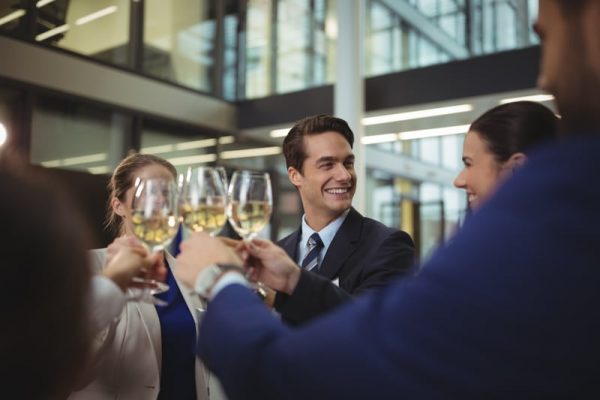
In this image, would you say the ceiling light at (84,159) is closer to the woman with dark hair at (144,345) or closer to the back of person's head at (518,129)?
the woman with dark hair at (144,345)

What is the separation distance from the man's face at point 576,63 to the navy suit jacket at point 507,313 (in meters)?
0.05

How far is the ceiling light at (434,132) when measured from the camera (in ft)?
28.3

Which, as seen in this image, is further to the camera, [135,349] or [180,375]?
[180,375]

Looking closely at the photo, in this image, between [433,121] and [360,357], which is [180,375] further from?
[433,121]

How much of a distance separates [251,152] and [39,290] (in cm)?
831

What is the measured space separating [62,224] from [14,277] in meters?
0.09

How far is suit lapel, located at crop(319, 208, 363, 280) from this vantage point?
1.71 meters

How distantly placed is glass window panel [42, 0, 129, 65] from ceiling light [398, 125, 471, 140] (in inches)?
183

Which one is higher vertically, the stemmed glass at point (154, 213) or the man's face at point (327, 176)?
the man's face at point (327, 176)

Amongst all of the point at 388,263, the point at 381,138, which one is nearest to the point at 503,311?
the point at 388,263

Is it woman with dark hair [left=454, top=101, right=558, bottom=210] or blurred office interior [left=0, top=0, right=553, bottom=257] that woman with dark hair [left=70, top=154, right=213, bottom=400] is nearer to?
woman with dark hair [left=454, top=101, right=558, bottom=210]

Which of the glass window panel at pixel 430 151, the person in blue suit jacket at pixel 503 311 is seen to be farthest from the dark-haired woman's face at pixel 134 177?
the glass window panel at pixel 430 151

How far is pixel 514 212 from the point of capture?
0.59m

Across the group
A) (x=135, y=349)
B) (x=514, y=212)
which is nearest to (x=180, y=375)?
(x=135, y=349)
